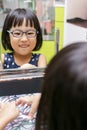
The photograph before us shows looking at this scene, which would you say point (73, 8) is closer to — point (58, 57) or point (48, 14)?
point (48, 14)

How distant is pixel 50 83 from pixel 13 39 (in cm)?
56

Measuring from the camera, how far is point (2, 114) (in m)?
0.55

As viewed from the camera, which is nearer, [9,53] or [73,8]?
[9,53]

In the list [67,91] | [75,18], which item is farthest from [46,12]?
[67,91]

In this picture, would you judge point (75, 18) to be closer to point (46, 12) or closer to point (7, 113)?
point (46, 12)

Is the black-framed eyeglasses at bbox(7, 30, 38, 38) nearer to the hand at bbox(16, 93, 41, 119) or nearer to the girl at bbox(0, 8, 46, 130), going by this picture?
the girl at bbox(0, 8, 46, 130)

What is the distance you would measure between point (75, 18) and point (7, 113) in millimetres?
1527

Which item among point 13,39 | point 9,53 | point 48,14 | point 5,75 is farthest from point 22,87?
point 48,14

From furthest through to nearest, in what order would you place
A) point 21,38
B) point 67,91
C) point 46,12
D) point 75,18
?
point 75,18 < point 46,12 < point 21,38 < point 67,91

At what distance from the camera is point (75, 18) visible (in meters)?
1.99

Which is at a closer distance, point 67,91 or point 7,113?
point 67,91

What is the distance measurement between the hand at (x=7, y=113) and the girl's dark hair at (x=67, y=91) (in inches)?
6.4

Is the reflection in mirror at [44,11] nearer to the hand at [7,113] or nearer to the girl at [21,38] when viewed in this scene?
the girl at [21,38]

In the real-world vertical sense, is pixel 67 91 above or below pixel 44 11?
above
